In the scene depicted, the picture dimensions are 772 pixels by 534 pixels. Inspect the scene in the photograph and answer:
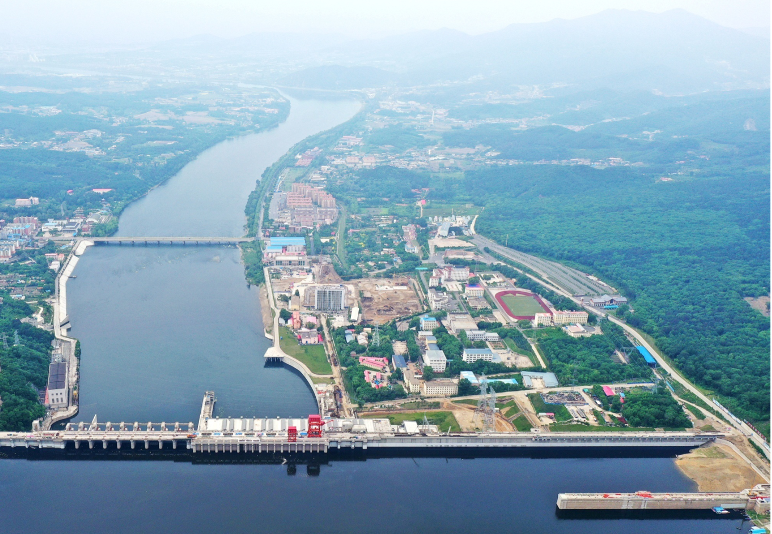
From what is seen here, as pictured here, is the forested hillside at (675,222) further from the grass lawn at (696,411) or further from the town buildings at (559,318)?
the town buildings at (559,318)

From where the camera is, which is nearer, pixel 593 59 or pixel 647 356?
pixel 647 356

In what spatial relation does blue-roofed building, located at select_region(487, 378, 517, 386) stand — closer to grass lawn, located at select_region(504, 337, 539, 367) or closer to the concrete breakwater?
grass lawn, located at select_region(504, 337, 539, 367)

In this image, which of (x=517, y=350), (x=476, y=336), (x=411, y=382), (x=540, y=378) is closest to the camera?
(x=411, y=382)

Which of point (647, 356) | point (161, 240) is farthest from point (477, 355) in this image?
point (161, 240)

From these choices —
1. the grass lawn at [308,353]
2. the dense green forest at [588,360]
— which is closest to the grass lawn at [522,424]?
the dense green forest at [588,360]

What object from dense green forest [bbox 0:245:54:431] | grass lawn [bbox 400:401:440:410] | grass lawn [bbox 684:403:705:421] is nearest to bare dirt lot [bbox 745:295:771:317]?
grass lawn [bbox 684:403:705:421]

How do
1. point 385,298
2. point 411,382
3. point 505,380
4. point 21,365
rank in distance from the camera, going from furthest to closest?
point 385,298
point 505,380
point 411,382
point 21,365

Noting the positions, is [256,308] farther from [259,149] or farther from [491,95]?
[491,95]

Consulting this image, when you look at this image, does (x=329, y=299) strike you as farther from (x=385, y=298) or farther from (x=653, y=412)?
(x=653, y=412)
